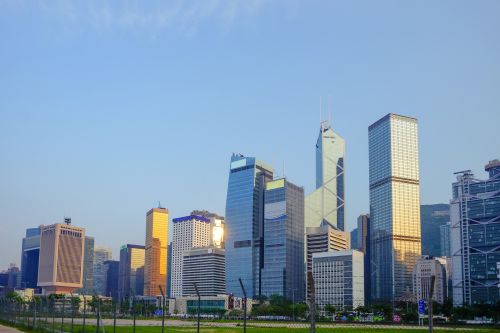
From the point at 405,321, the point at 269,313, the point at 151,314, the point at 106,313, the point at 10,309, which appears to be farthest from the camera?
the point at 151,314

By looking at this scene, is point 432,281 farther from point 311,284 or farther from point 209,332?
point 209,332

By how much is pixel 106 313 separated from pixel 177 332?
8178 cm

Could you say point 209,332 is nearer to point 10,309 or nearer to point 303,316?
point 10,309

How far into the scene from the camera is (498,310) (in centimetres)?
12662

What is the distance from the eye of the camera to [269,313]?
159m

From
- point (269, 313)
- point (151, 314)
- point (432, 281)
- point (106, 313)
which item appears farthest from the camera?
point (151, 314)

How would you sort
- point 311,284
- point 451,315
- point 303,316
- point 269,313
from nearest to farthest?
1. point 311,284
2. point 451,315
3. point 303,316
4. point 269,313

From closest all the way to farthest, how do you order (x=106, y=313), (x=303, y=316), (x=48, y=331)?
(x=48, y=331), (x=106, y=313), (x=303, y=316)

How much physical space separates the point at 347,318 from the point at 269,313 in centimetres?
2401

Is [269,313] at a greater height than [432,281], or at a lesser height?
lesser

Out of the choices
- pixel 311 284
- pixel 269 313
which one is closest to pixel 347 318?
pixel 269 313

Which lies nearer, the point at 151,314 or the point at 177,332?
the point at 177,332

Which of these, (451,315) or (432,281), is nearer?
(432,281)

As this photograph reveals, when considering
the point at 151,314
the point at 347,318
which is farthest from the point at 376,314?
the point at 151,314
